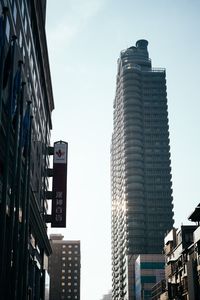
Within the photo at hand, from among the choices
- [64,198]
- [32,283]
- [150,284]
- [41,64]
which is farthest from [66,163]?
[150,284]

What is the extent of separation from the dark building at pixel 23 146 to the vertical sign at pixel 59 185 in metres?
1.70

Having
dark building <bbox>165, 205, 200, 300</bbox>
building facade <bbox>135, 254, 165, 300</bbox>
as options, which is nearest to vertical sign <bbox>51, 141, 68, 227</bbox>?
dark building <bbox>165, 205, 200, 300</bbox>

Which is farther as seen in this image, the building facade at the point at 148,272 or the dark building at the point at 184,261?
the building facade at the point at 148,272

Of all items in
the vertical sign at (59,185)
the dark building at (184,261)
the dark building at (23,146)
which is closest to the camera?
the dark building at (23,146)

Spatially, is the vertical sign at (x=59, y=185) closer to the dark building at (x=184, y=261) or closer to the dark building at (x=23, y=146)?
the dark building at (x=23, y=146)

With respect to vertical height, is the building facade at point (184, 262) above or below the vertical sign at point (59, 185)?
below

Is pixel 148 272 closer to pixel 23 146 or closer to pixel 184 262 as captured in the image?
pixel 184 262

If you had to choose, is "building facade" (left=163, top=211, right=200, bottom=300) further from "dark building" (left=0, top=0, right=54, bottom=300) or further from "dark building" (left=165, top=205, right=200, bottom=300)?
"dark building" (left=0, top=0, right=54, bottom=300)

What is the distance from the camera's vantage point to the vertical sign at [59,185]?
73.6 m

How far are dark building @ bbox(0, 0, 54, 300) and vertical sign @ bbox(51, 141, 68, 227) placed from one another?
1703 millimetres

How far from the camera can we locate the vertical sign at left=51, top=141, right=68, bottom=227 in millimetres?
73562

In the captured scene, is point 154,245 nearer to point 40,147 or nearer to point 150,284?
point 150,284

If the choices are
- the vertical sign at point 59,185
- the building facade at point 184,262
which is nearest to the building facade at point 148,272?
the building facade at point 184,262

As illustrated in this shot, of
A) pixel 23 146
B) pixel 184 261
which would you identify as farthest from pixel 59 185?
pixel 23 146
